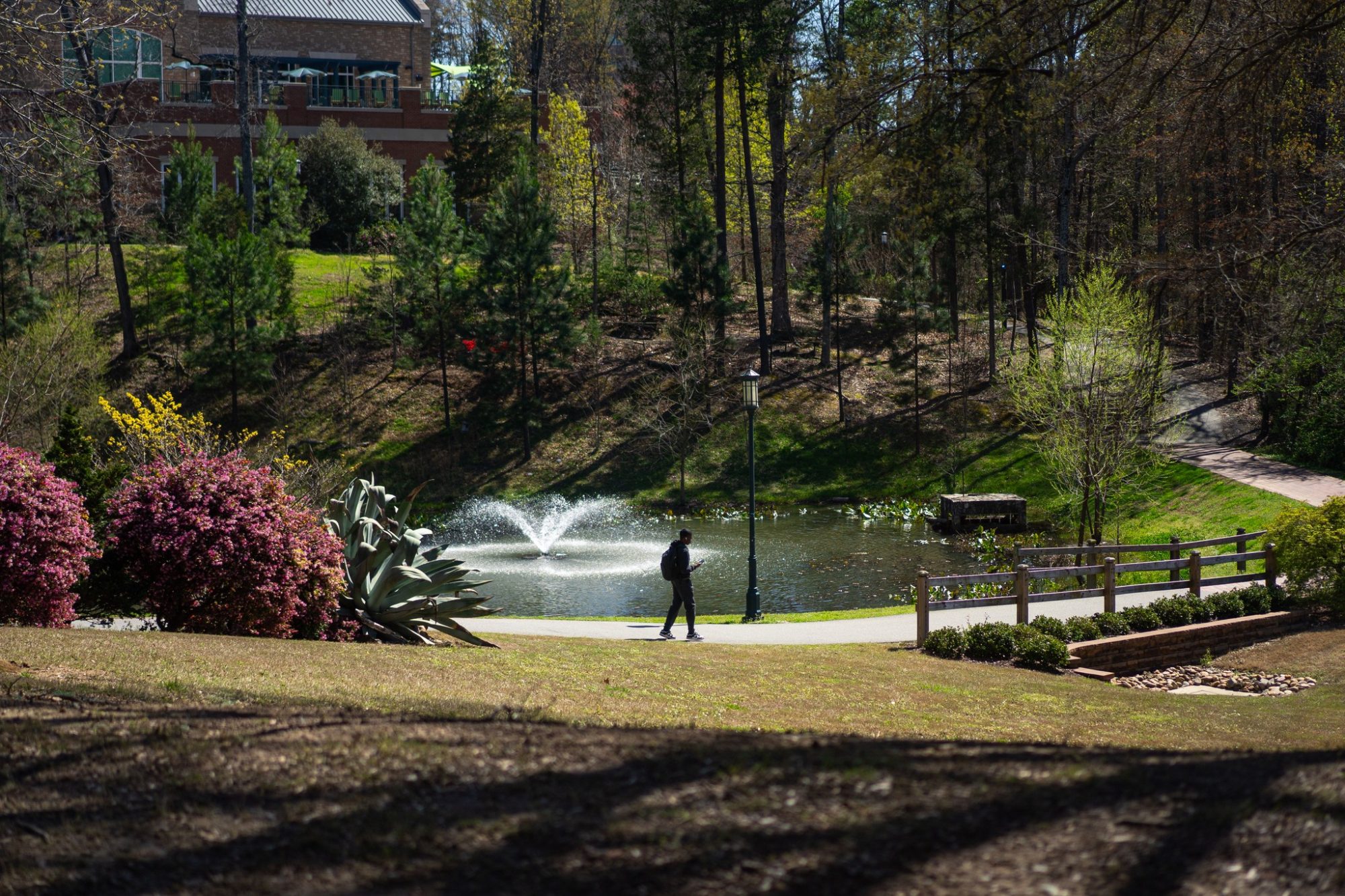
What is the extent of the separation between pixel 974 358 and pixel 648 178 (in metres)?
20.5

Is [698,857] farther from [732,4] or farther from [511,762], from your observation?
[732,4]

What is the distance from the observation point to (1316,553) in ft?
61.1

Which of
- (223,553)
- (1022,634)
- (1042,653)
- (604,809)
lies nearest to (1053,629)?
(1022,634)

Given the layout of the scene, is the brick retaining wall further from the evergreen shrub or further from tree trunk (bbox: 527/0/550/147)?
tree trunk (bbox: 527/0/550/147)

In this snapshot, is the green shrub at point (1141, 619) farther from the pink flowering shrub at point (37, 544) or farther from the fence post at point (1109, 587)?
the pink flowering shrub at point (37, 544)

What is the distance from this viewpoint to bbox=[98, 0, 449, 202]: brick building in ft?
184

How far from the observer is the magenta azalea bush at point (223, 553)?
1232 cm

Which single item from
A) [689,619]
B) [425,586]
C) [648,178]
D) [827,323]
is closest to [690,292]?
[827,323]

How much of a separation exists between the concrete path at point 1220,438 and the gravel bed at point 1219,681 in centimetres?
1164

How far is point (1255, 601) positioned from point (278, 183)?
42.2m

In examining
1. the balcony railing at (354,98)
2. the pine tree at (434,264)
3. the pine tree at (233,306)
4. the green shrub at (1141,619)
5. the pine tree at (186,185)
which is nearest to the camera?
the green shrub at (1141,619)

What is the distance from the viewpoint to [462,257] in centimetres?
4384

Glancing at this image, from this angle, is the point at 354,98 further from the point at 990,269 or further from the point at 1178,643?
the point at 1178,643

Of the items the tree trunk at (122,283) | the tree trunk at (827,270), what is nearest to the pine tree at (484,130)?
the tree trunk at (122,283)
